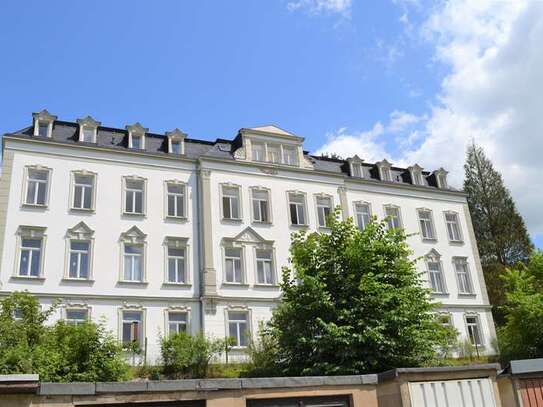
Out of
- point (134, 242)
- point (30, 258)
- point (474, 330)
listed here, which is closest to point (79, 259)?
point (30, 258)

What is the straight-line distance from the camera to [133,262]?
2817 centimetres

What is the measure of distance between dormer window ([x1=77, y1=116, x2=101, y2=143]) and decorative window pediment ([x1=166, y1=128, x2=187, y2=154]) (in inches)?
164

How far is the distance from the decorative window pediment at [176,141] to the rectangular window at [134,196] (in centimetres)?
311

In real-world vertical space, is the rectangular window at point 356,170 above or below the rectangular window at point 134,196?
above

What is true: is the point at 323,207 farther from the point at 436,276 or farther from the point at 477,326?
the point at 477,326

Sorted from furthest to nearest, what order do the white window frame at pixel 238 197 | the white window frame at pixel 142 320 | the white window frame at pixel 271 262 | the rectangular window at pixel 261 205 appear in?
the rectangular window at pixel 261 205 → the white window frame at pixel 238 197 → the white window frame at pixel 271 262 → the white window frame at pixel 142 320

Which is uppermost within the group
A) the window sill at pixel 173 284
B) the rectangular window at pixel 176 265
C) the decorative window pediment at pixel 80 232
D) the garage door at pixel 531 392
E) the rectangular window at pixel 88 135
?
the rectangular window at pixel 88 135

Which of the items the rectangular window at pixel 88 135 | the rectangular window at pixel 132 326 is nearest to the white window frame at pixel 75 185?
the rectangular window at pixel 88 135

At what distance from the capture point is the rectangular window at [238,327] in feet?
92.9

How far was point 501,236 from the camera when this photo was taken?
50344mm

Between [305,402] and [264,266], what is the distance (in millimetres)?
22596

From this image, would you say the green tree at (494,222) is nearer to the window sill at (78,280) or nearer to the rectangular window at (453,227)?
the rectangular window at (453,227)

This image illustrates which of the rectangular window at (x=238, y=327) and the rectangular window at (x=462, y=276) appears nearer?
the rectangular window at (x=238, y=327)

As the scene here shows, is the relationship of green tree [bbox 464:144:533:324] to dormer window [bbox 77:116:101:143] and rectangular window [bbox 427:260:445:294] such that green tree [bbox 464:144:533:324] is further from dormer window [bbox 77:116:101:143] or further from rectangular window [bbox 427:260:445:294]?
dormer window [bbox 77:116:101:143]
